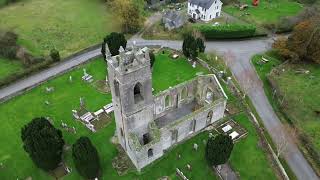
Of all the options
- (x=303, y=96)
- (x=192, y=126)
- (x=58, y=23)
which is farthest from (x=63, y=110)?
(x=303, y=96)

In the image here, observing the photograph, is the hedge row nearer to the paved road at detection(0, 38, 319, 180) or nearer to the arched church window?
the paved road at detection(0, 38, 319, 180)

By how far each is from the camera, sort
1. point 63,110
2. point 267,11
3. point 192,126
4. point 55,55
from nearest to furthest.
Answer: point 192,126 → point 63,110 → point 55,55 → point 267,11

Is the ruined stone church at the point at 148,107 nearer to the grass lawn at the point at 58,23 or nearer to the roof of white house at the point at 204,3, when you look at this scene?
the grass lawn at the point at 58,23

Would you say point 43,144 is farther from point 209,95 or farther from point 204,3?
point 204,3

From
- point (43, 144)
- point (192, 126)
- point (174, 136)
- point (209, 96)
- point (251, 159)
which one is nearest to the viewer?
point (43, 144)

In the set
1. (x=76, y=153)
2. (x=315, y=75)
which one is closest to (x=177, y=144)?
(x=76, y=153)

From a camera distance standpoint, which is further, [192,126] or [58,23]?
[58,23]
